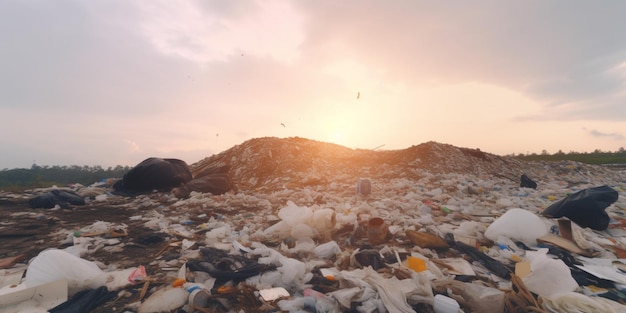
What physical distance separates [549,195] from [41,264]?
6.66 metres

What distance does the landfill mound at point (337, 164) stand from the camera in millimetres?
8164

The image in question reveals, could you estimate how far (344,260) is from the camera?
7.74 feet

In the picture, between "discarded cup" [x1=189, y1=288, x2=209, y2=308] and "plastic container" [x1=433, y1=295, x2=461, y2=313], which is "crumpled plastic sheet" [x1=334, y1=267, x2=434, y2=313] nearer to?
"plastic container" [x1=433, y1=295, x2=461, y2=313]

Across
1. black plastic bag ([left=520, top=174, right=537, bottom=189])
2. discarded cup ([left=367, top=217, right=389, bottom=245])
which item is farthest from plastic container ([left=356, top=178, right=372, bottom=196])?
black plastic bag ([left=520, top=174, right=537, bottom=189])

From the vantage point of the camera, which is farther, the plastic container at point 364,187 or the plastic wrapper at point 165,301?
the plastic container at point 364,187

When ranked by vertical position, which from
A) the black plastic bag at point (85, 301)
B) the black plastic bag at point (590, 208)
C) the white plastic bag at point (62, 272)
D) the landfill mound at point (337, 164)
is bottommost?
the black plastic bag at point (85, 301)

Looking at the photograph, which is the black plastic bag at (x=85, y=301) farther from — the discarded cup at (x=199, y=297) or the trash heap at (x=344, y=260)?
the discarded cup at (x=199, y=297)

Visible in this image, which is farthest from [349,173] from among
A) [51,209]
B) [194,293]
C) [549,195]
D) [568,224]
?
[194,293]

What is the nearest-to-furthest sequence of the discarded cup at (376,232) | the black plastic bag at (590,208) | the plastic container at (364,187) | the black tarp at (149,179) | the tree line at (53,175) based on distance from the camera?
the discarded cup at (376,232) → the black plastic bag at (590,208) → the plastic container at (364,187) → the black tarp at (149,179) → the tree line at (53,175)

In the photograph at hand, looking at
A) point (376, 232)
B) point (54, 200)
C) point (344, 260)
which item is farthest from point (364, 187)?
point (54, 200)

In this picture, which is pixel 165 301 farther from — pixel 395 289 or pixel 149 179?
pixel 149 179

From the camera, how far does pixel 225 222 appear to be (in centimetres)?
383

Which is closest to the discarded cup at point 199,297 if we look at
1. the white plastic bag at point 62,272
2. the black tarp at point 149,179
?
the white plastic bag at point 62,272

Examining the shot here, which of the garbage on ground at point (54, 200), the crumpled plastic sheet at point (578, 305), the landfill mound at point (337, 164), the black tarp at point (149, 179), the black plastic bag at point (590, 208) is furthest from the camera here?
the landfill mound at point (337, 164)
